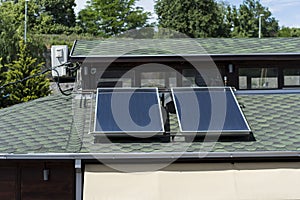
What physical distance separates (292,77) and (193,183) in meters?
6.75

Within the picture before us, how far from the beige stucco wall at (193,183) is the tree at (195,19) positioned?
52.7 metres

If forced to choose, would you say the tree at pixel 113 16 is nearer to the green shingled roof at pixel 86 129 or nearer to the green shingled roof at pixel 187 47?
the green shingled roof at pixel 187 47

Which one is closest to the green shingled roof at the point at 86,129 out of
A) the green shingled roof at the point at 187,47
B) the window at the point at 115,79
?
the window at the point at 115,79

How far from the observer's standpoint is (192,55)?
38.7 ft

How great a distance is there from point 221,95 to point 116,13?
160 ft

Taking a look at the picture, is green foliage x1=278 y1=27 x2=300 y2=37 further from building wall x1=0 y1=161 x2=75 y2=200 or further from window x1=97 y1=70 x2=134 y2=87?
building wall x1=0 y1=161 x2=75 y2=200

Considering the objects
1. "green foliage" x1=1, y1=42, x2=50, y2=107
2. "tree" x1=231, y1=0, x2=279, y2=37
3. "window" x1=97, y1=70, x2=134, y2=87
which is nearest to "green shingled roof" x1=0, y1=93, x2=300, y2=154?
"window" x1=97, y1=70, x2=134, y2=87

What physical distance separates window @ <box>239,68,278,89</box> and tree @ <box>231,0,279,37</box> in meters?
51.3

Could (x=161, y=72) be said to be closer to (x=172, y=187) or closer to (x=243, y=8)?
(x=172, y=187)

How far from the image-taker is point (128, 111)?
940 cm

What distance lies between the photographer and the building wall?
849cm

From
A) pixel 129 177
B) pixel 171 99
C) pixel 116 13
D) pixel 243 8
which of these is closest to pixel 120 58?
pixel 171 99

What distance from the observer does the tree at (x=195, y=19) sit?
193 ft

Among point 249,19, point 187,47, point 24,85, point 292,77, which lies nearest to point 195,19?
Answer: point 249,19
